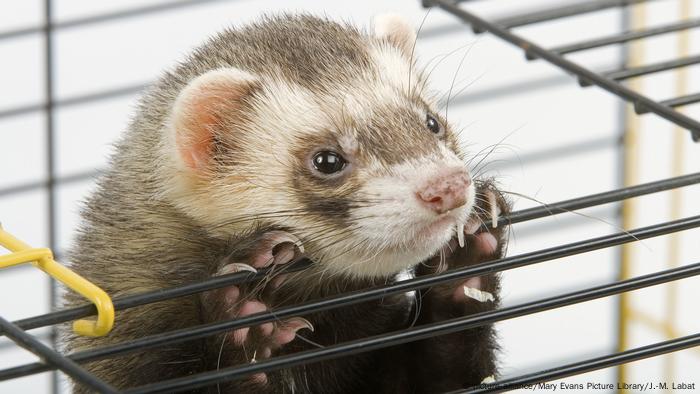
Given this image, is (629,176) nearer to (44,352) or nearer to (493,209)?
(493,209)

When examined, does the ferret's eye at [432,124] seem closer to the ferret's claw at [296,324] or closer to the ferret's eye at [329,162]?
the ferret's eye at [329,162]

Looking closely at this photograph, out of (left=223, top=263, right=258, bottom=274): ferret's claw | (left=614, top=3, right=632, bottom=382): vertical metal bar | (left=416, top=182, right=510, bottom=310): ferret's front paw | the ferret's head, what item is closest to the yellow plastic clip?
(left=223, top=263, right=258, bottom=274): ferret's claw

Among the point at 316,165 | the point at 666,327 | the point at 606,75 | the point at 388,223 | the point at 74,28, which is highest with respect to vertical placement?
the point at 74,28

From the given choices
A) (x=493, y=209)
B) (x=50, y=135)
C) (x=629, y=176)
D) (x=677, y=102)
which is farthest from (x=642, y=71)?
(x=629, y=176)

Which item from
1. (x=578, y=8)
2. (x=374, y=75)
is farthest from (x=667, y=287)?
(x=374, y=75)

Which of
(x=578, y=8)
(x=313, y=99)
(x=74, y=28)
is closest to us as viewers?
(x=313, y=99)

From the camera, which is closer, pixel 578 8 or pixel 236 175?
pixel 236 175

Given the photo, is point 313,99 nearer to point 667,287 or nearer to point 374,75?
point 374,75

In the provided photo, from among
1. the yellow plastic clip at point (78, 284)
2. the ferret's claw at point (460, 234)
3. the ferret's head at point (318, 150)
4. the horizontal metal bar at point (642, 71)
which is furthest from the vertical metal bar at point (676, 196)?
the yellow plastic clip at point (78, 284)
